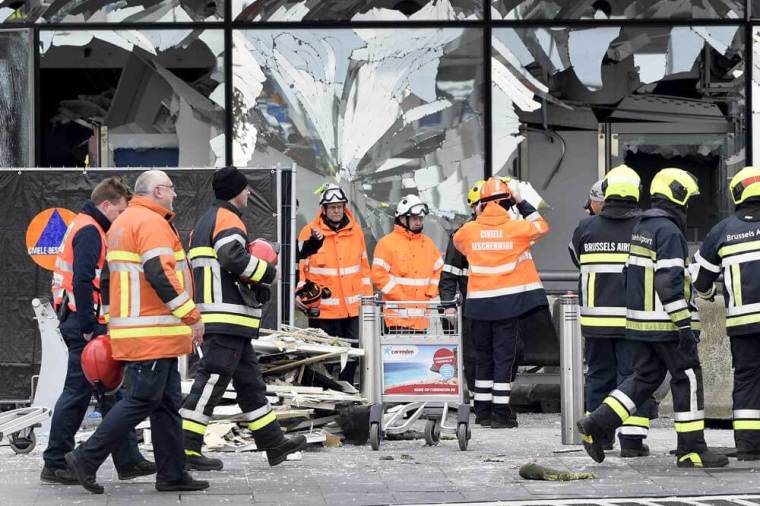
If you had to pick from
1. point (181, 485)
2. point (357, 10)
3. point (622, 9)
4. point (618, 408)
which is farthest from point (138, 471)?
point (622, 9)

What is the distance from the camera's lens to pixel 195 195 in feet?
46.0

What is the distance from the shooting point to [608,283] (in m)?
11.8

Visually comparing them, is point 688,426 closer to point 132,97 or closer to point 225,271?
point 225,271

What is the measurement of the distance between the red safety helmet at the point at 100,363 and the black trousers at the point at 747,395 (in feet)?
14.0

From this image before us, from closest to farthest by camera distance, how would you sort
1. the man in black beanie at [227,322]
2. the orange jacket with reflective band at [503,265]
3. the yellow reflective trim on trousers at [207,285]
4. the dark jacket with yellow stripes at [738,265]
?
the man in black beanie at [227,322] < the yellow reflective trim on trousers at [207,285] < the dark jacket with yellow stripes at [738,265] < the orange jacket with reflective band at [503,265]

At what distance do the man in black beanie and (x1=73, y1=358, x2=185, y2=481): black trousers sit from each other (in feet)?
2.29

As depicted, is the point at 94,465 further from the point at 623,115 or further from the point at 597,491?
the point at 623,115

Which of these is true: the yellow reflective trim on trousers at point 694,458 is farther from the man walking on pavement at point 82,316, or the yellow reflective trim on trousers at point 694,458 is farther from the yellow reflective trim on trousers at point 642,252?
the man walking on pavement at point 82,316

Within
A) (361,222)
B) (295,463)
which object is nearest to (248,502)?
(295,463)

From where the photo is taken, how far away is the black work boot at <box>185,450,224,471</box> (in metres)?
10.6

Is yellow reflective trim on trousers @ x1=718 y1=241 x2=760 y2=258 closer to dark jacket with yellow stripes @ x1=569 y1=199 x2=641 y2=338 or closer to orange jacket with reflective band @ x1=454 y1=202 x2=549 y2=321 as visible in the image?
dark jacket with yellow stripes @ x1=569 y1=199 x2=641 y2=338

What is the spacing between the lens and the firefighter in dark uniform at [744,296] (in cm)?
1095

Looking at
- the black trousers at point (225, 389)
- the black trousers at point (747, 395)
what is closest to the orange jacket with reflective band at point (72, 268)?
the black trousers at point (225, 389)

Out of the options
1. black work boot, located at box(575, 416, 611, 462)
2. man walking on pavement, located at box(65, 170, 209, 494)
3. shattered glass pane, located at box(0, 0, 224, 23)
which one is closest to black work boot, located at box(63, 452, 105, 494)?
man walking on pavement, located at box(65, 170, 209, 494)
